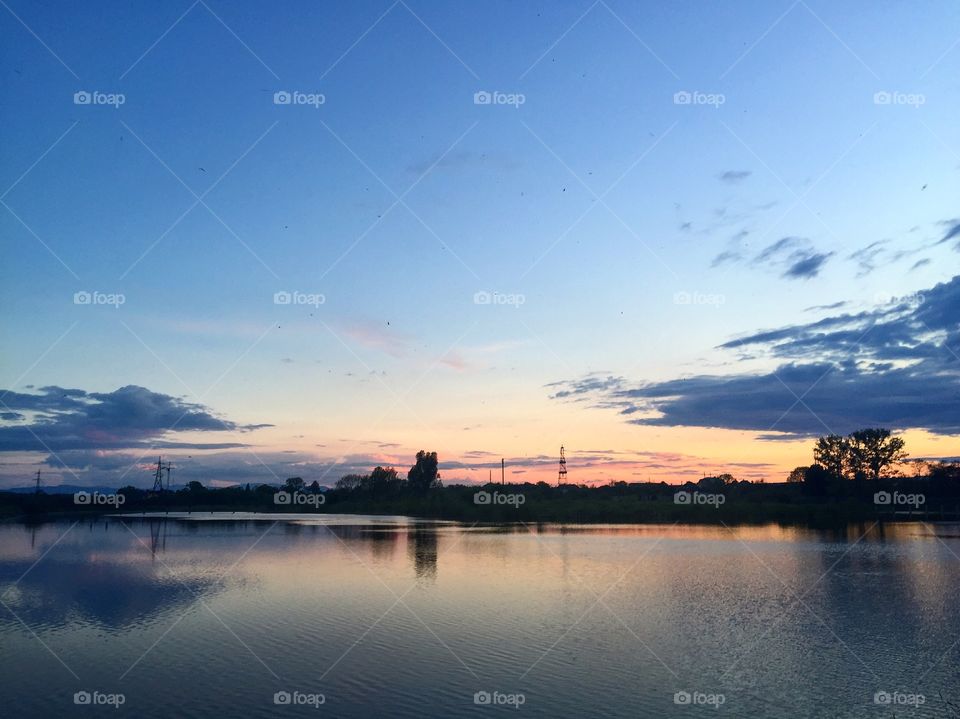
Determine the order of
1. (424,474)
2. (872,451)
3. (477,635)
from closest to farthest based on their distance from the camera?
(477,635)
(872,451)
(424,474)

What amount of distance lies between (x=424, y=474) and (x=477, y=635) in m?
136

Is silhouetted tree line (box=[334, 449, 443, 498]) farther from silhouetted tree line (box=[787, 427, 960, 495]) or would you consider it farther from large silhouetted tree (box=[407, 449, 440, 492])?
silhouetted tree line (box=[787, 427, 960, 495])

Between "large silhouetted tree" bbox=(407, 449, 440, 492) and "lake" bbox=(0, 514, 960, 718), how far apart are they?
111 m

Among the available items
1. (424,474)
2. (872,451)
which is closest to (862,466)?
(872,451)

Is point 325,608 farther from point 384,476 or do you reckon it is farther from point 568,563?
point 384,476

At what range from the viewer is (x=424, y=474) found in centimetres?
15950

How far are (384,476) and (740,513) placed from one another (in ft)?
308

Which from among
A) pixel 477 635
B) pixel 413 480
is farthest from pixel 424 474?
pixel 477 635

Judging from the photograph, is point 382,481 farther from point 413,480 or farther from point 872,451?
point 872,451

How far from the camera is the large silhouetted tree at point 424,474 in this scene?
159m

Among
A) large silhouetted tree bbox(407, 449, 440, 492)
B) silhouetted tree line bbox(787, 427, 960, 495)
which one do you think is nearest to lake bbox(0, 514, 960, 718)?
silhouetted tree line bbox(787, 427, 960, 495)

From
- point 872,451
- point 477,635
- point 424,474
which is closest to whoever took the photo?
point 477,635

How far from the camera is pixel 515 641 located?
23984mm

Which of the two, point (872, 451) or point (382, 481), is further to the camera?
point (382, 481)
